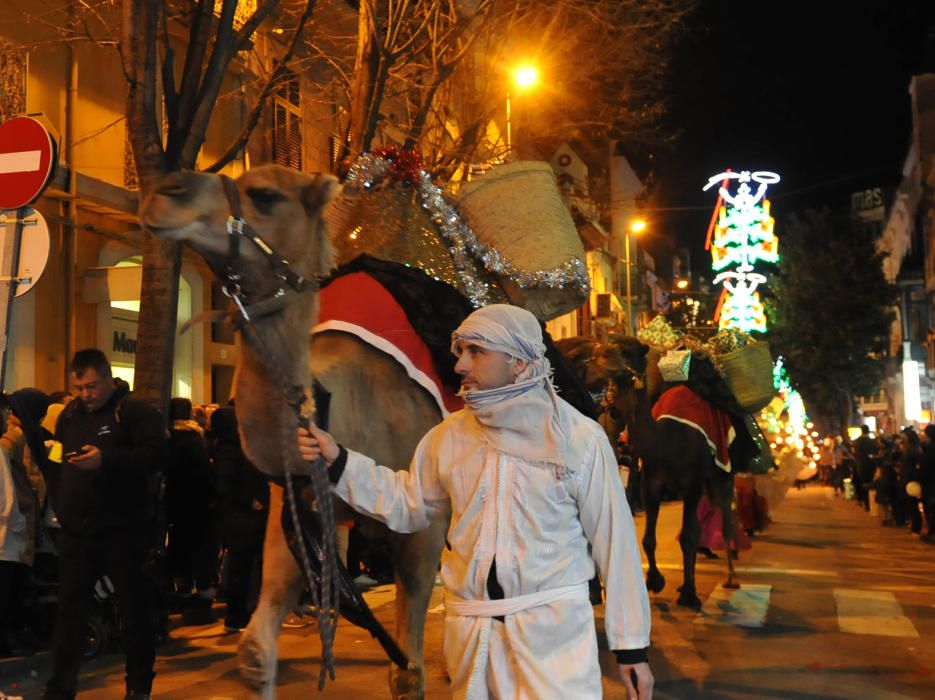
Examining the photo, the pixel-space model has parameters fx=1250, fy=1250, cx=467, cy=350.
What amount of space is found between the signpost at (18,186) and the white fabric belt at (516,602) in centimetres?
435

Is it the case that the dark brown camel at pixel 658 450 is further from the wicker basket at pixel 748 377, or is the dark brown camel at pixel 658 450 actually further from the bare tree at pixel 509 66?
the bare tree at pixel 509 66

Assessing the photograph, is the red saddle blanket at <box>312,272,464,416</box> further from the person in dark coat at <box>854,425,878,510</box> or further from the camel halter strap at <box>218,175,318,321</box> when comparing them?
the person in dark coat at <box>854,425,878,510</box>

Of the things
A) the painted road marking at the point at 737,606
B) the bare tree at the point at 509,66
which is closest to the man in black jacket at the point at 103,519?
the painted road marking at the point at 737,606

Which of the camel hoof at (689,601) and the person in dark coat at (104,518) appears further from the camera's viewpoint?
the camel hoof at (689,601)

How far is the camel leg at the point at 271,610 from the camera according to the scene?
17.3 ft

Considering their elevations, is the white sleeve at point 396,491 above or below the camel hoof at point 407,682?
above

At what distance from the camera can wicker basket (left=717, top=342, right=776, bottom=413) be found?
14758mm

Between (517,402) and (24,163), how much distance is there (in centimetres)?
480

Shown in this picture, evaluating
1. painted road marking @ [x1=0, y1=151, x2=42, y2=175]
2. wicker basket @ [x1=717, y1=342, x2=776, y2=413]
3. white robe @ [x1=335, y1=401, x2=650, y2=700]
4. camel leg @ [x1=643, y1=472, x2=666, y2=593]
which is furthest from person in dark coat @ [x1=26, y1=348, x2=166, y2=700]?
wicker basket @ [x1=717, y1=342, x2=776, y2=413]

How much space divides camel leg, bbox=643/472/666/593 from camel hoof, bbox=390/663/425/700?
6.14 metres

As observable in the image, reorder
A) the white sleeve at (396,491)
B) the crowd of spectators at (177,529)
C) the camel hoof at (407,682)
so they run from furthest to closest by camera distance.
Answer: the crowd of spectators at (177,529), the camel hoof at (407,682), the white sleeve at (396,491)

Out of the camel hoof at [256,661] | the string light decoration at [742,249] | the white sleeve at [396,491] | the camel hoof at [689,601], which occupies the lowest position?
the camel hoof at [689,601]

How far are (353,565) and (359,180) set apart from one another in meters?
6.46

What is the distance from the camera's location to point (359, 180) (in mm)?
7871
